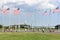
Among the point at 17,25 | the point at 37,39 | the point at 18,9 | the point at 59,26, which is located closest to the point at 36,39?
the point at 37,39

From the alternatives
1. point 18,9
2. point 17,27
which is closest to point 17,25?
point 17,27

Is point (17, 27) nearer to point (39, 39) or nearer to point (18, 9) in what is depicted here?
point (18, 9)

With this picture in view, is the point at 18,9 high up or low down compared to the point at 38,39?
up

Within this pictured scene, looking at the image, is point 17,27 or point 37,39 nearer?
point 37,39

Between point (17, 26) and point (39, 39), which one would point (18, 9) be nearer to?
point (17, 26)

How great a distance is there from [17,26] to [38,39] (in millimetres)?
81633

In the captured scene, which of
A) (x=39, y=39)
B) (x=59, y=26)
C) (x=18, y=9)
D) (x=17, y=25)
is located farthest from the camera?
(x=59, y=26)

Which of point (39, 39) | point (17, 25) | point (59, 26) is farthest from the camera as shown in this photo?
point (59, 26)

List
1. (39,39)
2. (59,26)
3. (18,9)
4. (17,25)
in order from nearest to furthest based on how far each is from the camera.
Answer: (39,39)
(18,9)
(17,25)
(59,26)

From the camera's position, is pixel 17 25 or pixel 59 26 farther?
pixel 59 26

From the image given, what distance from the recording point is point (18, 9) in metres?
80.4

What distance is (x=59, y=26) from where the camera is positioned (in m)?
126

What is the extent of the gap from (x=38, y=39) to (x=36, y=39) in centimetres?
35

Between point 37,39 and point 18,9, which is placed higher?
point 18,9
